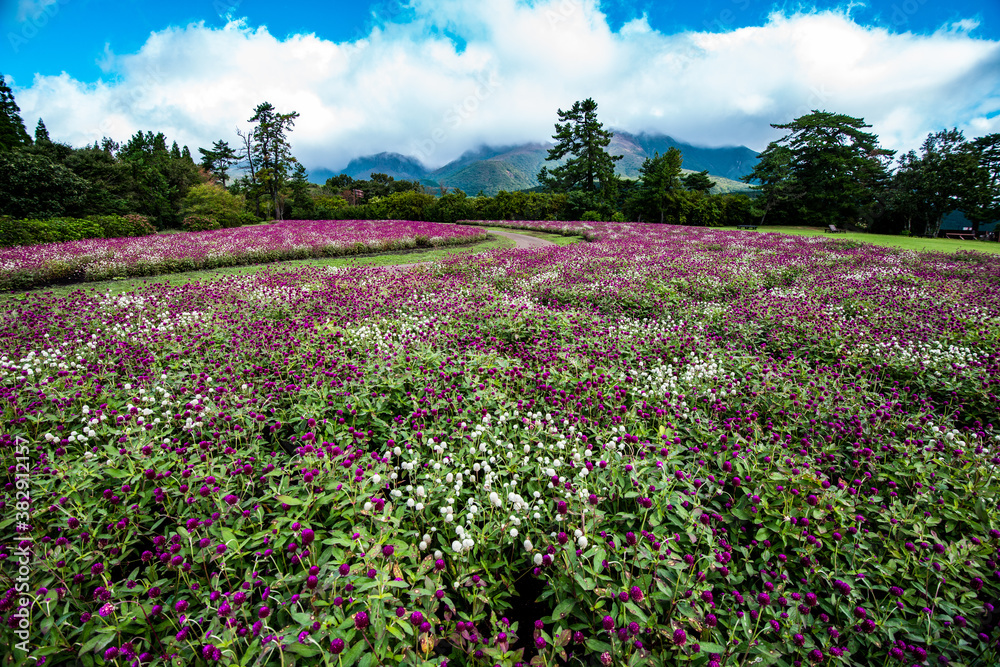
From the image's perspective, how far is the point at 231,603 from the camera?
200 cm

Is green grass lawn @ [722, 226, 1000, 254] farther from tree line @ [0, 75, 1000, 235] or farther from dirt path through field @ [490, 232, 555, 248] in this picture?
dirt path through field @ [490, 232, 555, 248]

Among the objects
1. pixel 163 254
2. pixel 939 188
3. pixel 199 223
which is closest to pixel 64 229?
pixel 163 254

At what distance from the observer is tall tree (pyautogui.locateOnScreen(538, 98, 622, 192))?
52.0 m

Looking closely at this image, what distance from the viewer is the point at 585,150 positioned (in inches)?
2092

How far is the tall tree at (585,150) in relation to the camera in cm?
5203

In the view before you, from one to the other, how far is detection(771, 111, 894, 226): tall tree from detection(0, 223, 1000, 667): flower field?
161ft

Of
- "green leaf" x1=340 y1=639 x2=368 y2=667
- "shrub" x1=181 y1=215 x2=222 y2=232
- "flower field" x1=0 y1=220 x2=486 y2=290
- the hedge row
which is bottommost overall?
"green leaf" x1=340 y1=639 x2=368 y2=667

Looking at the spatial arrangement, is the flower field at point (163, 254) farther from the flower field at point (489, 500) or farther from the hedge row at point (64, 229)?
the flower field at point (489, 500)

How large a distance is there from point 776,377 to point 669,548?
130 inches

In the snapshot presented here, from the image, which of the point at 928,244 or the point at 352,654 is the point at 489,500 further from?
the point at 928,244

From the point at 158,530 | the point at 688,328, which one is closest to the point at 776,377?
the point at 688,328

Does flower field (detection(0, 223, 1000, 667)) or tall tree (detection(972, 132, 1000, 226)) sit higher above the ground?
tall tree (detection(972, 132, 1000, 226))

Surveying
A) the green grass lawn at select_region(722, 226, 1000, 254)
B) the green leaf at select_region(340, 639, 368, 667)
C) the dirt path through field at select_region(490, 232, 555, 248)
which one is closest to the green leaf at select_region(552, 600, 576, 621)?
the green leaf at select_region(340, 639, 368, 667)

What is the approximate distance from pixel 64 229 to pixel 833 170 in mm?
67363
